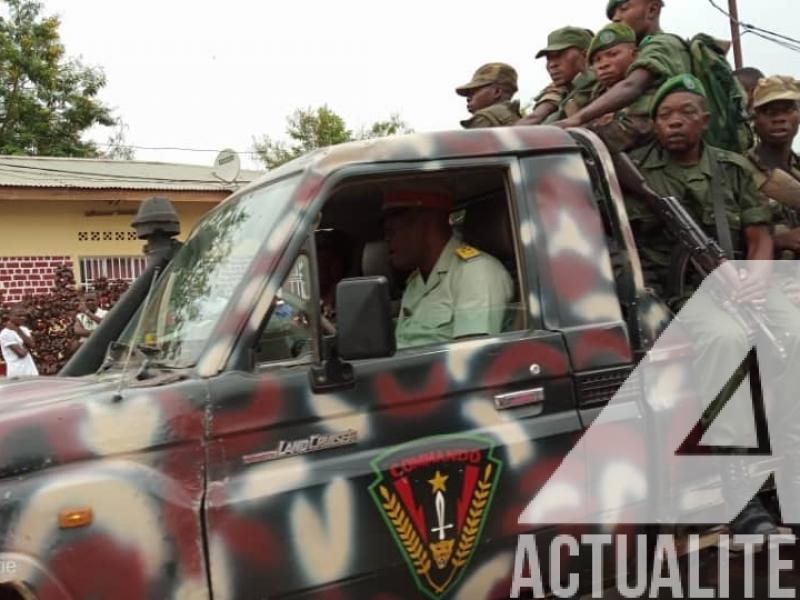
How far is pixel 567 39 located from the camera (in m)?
5.47

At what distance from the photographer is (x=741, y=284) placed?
3420mm

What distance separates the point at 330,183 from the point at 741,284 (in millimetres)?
1753

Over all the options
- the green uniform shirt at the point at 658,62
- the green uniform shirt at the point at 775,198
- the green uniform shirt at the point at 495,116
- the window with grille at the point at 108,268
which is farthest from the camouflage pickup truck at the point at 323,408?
the window with grille at the point at 108,268

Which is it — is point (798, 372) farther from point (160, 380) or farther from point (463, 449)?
point (160, 380)

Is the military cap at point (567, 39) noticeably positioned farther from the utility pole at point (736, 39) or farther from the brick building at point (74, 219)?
the utility pole at point (736, 39)

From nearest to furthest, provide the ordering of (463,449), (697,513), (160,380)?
(160,380)
(463,449)
(697,513)

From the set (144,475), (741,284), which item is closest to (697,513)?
(741,284)

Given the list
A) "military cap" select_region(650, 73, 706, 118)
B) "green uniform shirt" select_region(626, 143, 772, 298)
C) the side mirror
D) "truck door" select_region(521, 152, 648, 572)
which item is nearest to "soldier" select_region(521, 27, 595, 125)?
"military cap" select_region(650, 73, 706, 118)

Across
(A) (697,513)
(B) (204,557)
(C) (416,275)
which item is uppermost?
(C) (416,275)

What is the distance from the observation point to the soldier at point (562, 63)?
543 centimetres

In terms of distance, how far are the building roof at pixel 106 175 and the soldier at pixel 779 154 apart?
9044mm

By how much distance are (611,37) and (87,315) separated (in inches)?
355

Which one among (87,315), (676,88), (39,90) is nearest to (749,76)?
(676,88)

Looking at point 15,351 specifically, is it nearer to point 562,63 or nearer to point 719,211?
point 562,63
